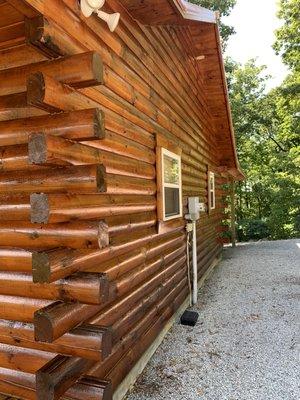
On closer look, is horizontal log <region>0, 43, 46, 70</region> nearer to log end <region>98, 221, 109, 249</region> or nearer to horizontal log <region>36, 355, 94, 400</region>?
log end <region>98, 221, 109, 249</region>

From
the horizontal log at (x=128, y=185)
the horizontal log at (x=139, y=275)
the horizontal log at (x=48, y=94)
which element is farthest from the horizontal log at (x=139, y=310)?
the horizontal log at (x=48, y=94)

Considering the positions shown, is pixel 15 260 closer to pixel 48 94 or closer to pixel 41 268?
pixel 41 268

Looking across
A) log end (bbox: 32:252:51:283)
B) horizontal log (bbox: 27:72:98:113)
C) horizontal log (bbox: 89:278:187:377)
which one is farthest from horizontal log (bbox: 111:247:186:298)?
horizontal log (bbox: 27:72:98:113)

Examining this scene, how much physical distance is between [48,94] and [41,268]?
102 cm

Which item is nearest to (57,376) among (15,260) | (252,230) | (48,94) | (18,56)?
(15,260)

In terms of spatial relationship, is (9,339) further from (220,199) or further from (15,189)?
(220,199)

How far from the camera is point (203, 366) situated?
371 centimetres

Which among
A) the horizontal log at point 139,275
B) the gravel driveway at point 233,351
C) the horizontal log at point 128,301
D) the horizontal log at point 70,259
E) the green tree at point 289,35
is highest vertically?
the green tree at point 289,35

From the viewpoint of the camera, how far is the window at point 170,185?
14.5 ft

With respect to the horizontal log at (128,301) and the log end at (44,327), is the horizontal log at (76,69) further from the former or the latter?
the horizontal log at (128,301)

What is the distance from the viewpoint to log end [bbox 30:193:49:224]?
2.01 metres

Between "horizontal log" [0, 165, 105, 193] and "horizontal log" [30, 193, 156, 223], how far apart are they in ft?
0.34

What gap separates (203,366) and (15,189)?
2.78 meters

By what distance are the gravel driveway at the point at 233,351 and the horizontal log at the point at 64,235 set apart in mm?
1813
